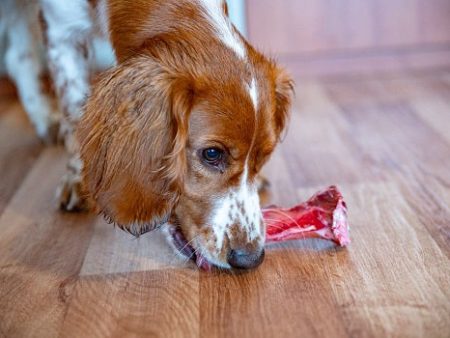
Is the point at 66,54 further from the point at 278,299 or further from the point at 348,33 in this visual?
the point at 348,33

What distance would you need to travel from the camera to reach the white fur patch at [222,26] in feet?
5.72

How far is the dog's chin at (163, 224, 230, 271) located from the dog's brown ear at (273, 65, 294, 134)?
396 mm

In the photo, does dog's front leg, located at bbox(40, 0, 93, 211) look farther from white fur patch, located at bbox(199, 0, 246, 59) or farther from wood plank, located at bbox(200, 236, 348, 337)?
wood plank, located at bbox(200, 236, 348, 337)

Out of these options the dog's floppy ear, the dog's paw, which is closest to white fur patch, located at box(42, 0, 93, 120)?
the dog's paw

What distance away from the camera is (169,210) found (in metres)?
1.73

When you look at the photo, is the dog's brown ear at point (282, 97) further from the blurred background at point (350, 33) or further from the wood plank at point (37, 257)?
the blurred background at point (350, 33)

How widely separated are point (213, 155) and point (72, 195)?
2.26ft

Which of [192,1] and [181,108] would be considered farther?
[192,1]

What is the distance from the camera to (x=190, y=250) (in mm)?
1817

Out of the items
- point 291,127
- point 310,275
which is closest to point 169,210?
point 310,275

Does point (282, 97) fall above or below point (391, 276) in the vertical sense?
above

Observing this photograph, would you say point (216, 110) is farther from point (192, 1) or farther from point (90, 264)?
point (90, 264)

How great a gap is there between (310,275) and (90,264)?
1.96 feet

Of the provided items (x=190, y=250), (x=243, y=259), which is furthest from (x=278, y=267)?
(x=190, y=250)
